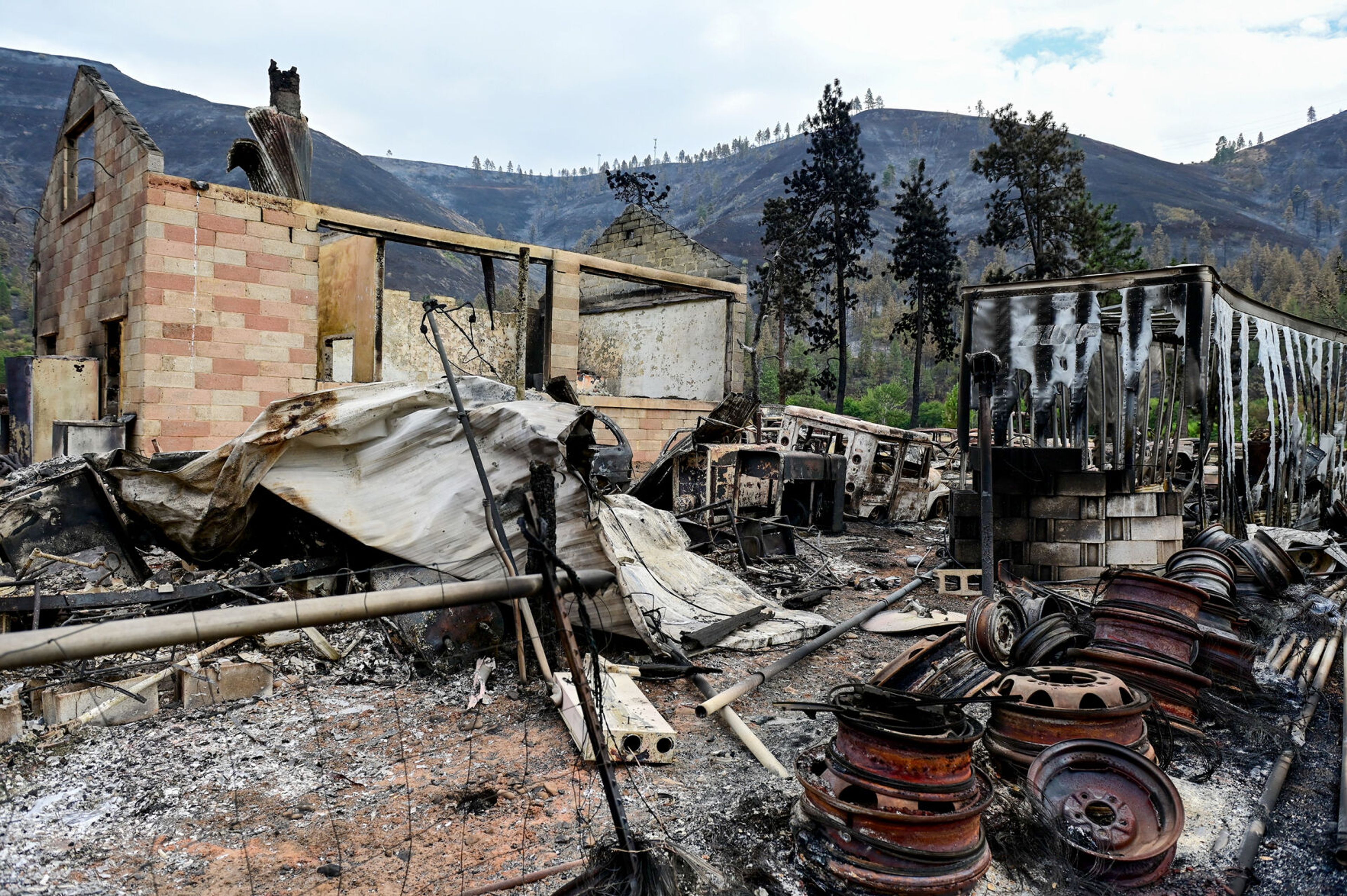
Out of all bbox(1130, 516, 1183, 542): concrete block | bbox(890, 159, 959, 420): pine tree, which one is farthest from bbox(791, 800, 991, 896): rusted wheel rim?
bbox(890, 159, 959, 420): pine tree

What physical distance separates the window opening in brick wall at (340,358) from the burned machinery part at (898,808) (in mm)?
8959

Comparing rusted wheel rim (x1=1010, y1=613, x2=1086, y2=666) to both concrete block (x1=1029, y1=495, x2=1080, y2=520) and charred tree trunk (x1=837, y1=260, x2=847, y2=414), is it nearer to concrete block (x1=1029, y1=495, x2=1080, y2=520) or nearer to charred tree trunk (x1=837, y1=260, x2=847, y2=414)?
concrete block (x1=1029, y1=495, x2=1080, y2=520)

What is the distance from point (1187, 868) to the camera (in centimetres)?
316

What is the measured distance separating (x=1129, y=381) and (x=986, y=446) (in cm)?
193

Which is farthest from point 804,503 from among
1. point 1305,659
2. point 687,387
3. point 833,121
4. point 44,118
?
point 44,118

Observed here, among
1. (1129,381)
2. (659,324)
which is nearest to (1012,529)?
(1129,381)

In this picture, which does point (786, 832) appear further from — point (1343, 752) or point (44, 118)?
point (44, 118)

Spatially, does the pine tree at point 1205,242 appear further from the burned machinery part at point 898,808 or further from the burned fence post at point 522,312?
the burned machinery part at point 898,808

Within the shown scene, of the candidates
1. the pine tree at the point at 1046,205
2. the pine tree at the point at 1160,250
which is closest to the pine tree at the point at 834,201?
the pine tree at the point at 1046,205

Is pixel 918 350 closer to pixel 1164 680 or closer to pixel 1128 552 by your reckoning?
pixel 1128 552

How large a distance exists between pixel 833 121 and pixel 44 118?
74454 millimetres

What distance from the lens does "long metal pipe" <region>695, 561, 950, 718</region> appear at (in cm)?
432

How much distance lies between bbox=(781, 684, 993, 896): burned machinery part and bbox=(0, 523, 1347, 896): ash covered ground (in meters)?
0.18

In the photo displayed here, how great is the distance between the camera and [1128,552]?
7711mm
